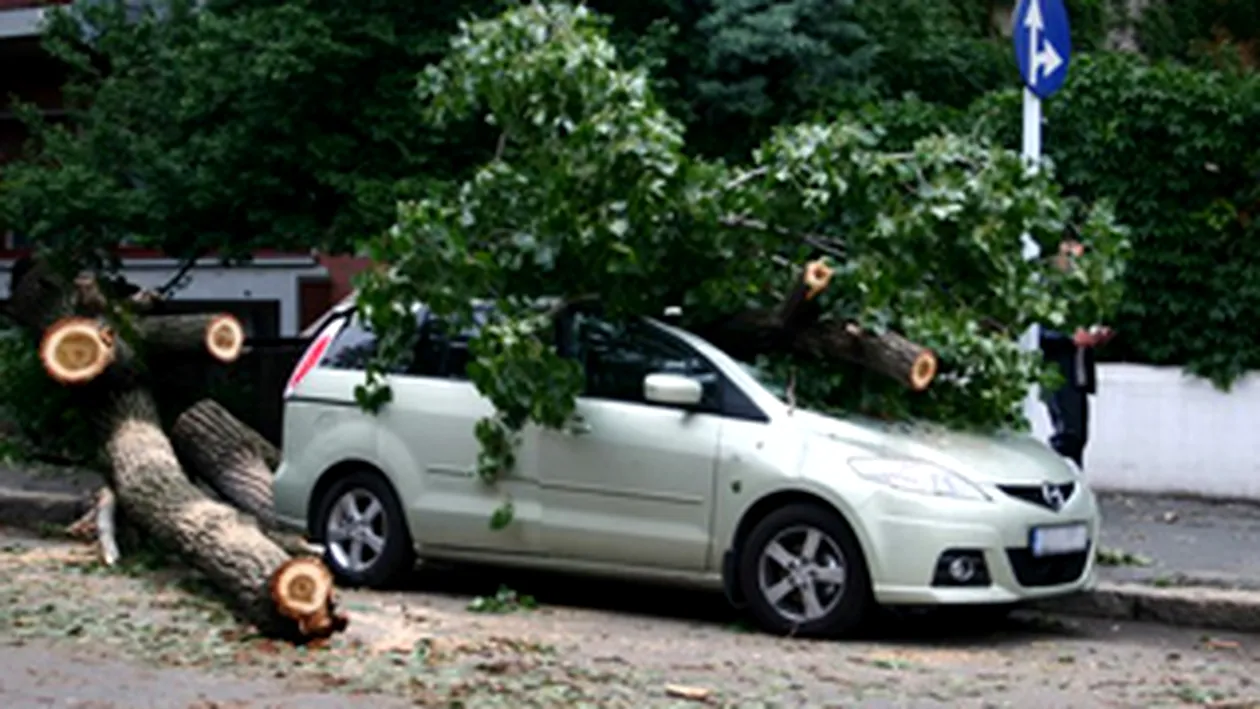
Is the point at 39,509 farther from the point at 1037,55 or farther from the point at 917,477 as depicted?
the point at 1037,55

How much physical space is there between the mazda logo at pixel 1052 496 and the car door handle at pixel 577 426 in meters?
2.22

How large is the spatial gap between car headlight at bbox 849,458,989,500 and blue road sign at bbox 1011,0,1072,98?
3247 millimetres

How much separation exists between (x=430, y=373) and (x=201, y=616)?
1992mm

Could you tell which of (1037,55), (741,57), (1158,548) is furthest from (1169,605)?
(741,57)

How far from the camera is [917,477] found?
32.5 feet

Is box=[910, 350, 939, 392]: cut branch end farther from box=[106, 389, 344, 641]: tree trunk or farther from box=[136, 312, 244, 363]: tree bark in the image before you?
box=[136, 312, 244, 363]: tree bark

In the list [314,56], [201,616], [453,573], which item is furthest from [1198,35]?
[201,616]

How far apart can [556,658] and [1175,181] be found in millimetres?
7063

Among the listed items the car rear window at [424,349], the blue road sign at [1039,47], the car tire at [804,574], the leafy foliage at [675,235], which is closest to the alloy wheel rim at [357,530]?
the car rear window at [424,349]

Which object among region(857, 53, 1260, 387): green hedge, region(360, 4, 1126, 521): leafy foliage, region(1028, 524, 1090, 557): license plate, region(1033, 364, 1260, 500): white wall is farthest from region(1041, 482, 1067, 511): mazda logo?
region(857, 53, 1260, 387): green hedge

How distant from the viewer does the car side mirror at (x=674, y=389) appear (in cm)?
1034

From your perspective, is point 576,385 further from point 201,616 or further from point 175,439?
point 175,439

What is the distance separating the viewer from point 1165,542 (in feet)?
42.1

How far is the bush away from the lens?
14391 millimetres
